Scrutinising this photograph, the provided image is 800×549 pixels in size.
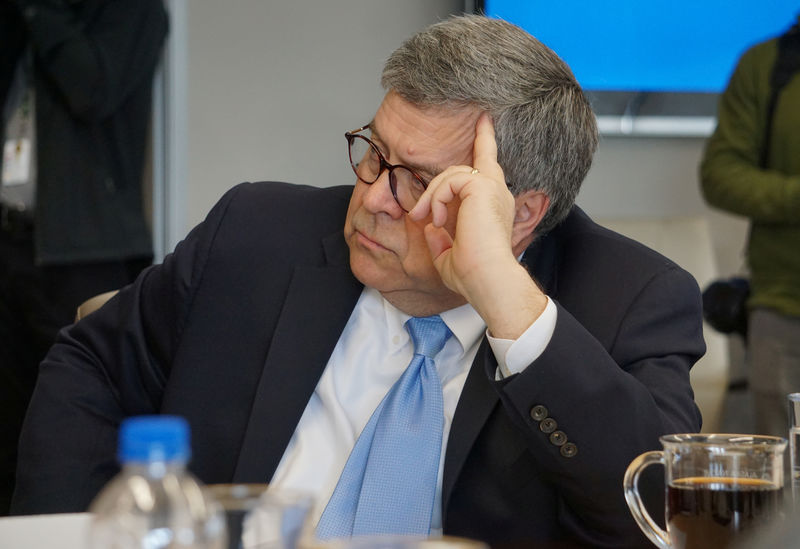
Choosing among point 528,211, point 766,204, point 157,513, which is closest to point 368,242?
point 528,211

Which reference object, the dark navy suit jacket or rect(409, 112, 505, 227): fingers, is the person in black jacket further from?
rect(409, 112, 505, 227): fingers

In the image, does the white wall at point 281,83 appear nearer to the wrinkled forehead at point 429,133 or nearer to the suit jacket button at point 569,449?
the wrinkled forehead at point 429,133

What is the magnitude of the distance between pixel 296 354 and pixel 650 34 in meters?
2.63

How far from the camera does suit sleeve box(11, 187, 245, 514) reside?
4.99 feet

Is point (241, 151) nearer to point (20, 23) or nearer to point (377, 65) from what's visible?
point (377, 65)

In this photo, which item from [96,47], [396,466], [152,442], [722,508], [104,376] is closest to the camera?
[152,442]

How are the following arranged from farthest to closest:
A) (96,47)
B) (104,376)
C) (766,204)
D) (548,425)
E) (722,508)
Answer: (96,47)
(766,204)
(104,376)
(548,425)
(722,508)

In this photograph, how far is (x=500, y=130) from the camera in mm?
1580

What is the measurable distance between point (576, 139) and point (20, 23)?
8.70 ft

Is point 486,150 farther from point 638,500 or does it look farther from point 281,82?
point 281,82

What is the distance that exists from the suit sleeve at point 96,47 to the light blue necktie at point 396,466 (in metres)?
2.27

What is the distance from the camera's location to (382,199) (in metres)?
1.56

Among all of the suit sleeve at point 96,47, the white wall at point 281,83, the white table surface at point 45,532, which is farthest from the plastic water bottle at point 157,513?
the white wall at point 281,83

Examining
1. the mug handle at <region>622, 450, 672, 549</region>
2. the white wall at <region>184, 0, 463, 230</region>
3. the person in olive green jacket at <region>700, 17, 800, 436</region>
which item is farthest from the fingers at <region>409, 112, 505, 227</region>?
the white wall at <region>184, 0, 463, 230</region>
